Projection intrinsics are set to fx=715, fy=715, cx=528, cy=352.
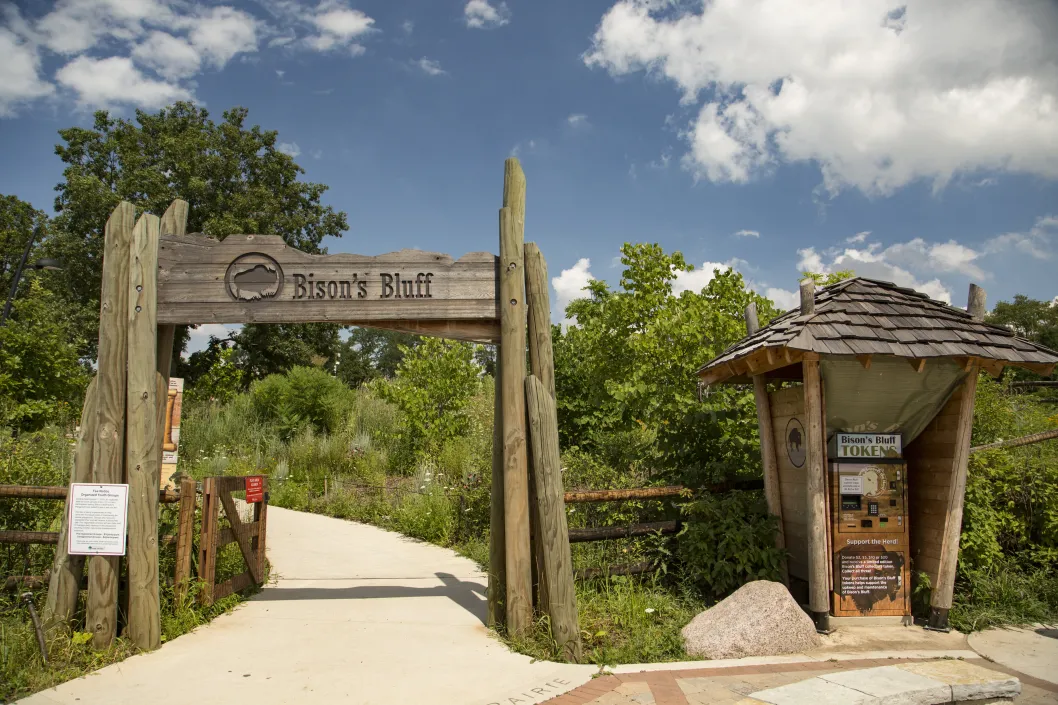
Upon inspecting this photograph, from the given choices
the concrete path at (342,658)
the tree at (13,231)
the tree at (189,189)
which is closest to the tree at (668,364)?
the concrete path at (342,658)

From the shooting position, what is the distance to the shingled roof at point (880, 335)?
6.07 metres

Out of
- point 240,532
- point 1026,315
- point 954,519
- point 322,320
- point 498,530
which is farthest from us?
point 1026,315

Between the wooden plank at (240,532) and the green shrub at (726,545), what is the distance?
14.5 ft

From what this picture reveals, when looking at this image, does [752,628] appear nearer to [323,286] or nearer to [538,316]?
[538,316]

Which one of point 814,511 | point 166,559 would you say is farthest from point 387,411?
point 814,511

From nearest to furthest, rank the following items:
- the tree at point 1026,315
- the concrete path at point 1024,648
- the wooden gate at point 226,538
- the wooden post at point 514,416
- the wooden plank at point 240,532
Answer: the concrete path at point 1024,648 → the wooden post at point 514,416 → the wooden gate at point 226,538 → the wooden plank at point 240,532 → the tree at point 1026,315

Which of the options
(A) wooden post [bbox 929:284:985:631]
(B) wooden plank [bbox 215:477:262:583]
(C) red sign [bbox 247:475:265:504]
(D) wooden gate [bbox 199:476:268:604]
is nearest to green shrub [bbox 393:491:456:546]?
(D) wooden gate [bbox 199:476:268:604]

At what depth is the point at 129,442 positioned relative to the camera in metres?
5.62

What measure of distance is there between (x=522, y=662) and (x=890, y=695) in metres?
2.46

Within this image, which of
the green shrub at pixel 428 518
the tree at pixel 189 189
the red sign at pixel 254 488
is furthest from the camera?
the tree at pixel 189 189

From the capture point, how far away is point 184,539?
6.31 m

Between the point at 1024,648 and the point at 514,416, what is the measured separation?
4.59m

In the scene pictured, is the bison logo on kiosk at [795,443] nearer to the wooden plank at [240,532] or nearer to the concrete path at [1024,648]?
the concrete path at [1024,648]

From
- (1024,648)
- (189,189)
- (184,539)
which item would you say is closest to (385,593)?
(184,539)
